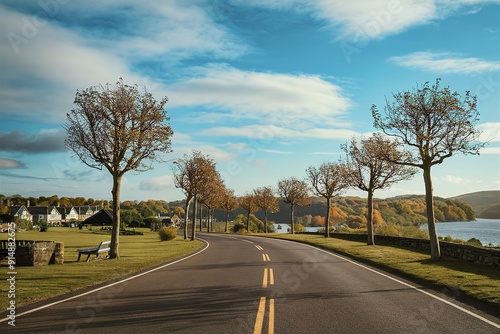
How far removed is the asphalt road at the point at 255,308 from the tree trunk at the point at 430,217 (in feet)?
24.2

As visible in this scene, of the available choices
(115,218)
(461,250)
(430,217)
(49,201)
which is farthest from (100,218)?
(49,201)

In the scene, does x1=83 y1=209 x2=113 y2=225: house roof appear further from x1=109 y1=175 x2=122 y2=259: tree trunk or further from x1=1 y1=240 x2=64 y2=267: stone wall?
x1=1 y1=240 x2=64 y2=267: stone wall

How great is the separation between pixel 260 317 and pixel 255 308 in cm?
83

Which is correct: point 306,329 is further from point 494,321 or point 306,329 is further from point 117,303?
point 117,303

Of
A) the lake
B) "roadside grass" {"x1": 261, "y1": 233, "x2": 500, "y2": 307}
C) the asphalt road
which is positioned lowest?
the lake

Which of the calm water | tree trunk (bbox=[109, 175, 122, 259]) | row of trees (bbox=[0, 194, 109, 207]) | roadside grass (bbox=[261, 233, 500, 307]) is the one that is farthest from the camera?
row of trees (bbox=[0, 194, 109, 207])

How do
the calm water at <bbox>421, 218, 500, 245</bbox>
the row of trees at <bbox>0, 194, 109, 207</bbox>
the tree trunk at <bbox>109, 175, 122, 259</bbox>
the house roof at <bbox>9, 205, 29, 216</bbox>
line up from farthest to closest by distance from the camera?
1. the row of trees at <bbox>0, 194, 109, 207</bbox>
2. the house roof at <bbox>9, 205, 29, 216</bbox>
3. the calm water at <bbox>421, 218, 500, 245</bbox>
4. the tree trunk at <bbox>109, 175, 122, 259</bbox>

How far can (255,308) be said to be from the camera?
8.83 m

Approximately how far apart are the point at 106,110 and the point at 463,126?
19.2 m

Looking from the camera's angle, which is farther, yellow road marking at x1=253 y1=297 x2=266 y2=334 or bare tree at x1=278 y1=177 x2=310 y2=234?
bare tree at x1=278 y1=177 x2=310 y2=234

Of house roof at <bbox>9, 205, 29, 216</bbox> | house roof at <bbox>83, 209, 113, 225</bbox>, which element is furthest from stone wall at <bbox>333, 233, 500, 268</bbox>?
house roof at <bbox>9, 205, 29, 216</bbox>

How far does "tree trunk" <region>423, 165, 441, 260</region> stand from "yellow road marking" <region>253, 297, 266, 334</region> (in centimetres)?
1327

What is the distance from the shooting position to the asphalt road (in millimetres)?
7363

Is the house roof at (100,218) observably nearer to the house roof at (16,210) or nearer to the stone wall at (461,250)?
the house roof at (16,210)
